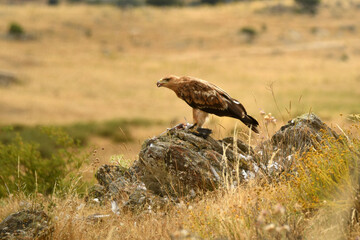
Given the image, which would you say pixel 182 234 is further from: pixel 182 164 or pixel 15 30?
pixel 15 30

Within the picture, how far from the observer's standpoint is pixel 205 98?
22.7 feet

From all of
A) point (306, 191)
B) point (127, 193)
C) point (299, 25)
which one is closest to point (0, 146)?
point (127, 193)

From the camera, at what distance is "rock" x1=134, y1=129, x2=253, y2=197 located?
267 inches

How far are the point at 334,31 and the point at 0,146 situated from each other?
83495mm

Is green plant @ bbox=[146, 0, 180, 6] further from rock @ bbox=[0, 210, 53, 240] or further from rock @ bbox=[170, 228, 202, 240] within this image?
rock @ bbox=[170, 228, 202, 240]

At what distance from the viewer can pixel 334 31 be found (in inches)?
3452

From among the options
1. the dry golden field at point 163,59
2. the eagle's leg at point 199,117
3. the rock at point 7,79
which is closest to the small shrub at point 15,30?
the dry golden field at point 163,59

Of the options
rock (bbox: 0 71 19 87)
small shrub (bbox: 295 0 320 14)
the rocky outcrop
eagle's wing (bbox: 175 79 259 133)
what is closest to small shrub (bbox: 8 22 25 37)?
rock (bbox: 0 71 19 87)

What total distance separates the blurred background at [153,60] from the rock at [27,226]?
534 inches

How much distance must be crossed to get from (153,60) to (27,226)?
6033 cm

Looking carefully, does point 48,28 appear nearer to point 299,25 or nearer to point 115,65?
point 115,65

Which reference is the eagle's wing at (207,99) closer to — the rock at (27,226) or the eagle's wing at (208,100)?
the eagle's wing at (208,100)

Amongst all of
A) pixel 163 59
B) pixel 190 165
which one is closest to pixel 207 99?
pixel 190 165

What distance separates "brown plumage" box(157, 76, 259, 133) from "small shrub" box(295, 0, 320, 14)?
94471 millimetres
